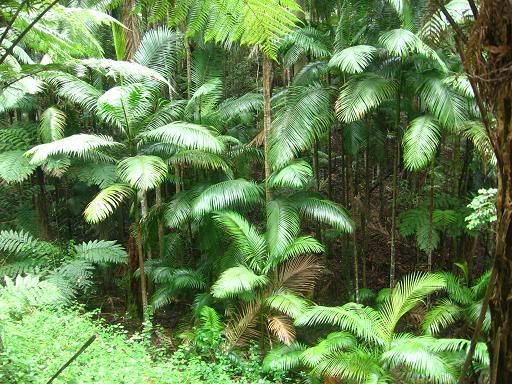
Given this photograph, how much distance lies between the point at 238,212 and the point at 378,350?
2.47 m

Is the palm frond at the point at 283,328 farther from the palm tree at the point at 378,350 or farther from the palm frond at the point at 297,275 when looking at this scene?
the palm frond at the point at 297,275

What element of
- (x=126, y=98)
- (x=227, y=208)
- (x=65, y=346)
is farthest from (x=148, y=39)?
(x=65, y=346)

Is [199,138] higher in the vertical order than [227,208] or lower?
higher

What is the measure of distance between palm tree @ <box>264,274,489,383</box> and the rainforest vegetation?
20 mm

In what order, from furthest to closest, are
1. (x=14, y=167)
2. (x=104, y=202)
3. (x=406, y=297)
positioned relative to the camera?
(x=14, y=167)
(x=104, y=202)
(x=406, y=297)

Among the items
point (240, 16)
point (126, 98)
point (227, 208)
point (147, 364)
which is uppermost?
point (240, 16)

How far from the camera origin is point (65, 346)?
3.96m

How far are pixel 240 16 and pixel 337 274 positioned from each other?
5952mm

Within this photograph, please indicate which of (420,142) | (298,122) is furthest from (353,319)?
(298,122)

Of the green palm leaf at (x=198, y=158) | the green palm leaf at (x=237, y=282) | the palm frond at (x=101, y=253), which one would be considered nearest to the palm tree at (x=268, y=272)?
the green palm leaf at (x=237, y=282)

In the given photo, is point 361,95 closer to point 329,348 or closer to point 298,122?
point 298,122

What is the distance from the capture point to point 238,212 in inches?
244

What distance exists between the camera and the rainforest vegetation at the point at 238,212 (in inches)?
164

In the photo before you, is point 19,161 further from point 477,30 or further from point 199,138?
point 477,30
